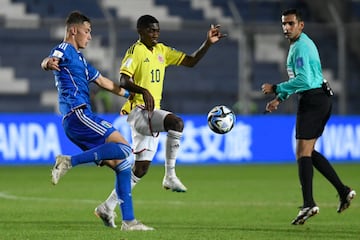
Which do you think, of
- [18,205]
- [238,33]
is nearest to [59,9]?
[238,33]

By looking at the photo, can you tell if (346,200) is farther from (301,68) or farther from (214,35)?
(214,35)

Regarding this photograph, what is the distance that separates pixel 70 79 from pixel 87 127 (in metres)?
0.45

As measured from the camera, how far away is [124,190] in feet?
29.5

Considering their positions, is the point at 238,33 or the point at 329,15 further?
the point at 329,15

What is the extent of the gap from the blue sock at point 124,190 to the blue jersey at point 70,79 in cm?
62

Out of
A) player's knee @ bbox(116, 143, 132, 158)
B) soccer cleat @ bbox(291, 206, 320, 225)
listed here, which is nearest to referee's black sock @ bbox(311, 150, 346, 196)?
soccer cleat @ bbox(291, 206, 320, 225)

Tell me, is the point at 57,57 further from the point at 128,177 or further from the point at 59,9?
the point at 59,9

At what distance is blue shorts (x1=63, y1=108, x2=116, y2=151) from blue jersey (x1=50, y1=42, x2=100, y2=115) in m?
0.07

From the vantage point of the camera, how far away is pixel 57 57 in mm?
8953

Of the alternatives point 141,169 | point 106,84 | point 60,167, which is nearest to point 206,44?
point 141,169

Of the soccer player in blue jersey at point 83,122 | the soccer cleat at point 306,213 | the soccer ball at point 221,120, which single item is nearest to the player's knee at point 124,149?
the soccer player in blue jersey at point 83,122

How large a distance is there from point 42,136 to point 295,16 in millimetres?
12283

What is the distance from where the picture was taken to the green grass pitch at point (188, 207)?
898 cm

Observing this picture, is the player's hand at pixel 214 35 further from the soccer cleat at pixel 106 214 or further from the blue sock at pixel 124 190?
the soccer cleat at pixel 106 214
